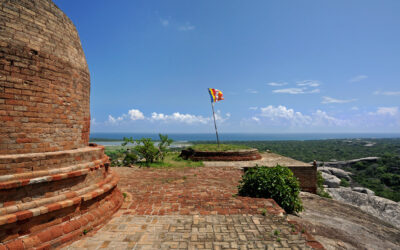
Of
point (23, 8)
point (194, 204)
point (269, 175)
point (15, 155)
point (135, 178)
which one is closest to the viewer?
point (15, 155)

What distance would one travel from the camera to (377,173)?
30422 millimetres

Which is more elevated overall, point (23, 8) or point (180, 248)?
point (23, 8)

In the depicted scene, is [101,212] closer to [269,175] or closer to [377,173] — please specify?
[269,175]

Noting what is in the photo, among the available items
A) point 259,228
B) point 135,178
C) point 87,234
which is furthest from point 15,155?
point 135,178

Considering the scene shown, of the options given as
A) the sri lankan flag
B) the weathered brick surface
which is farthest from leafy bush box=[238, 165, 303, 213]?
the sri lankan flag

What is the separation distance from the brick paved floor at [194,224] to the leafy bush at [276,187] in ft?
1.18

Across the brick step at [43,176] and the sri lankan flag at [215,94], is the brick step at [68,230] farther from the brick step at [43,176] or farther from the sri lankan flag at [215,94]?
the sri lankan flag at [215,94]

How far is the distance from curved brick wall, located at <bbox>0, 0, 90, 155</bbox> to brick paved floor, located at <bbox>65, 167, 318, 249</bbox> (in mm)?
2238

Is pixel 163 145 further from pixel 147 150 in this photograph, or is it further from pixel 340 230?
pixel 340 230

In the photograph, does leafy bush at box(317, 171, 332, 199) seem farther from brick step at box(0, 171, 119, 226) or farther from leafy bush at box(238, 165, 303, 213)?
brick step at box(0, 171, 119, 226)

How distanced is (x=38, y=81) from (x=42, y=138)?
46.0 inches

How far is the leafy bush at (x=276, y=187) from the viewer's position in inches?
244

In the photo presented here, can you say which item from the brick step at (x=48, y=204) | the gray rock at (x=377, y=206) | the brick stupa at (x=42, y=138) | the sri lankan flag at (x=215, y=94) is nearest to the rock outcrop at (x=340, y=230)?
the gray rock at (x=377, y=206)

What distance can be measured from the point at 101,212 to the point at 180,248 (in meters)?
2.22
